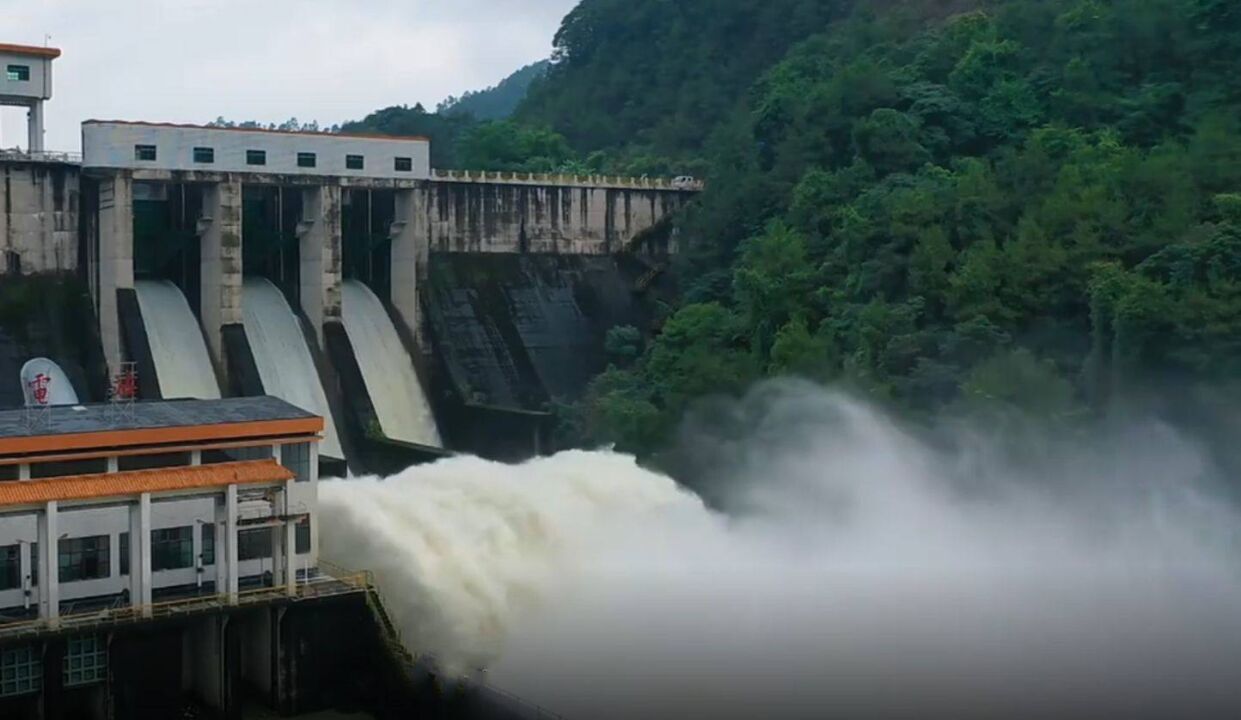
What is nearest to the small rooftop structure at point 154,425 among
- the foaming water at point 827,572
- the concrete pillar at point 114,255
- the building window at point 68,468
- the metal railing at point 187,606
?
the building window at point 68,468

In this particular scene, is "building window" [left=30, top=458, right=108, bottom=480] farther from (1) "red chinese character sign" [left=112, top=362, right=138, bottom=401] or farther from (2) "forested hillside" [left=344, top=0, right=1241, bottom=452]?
(2) "forested hillside" [left=344, top=0, right=1241, bottom=452]

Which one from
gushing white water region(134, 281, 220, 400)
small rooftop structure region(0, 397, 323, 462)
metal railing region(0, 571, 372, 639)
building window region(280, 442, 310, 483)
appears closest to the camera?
metal railing region(0, 571, 372, 639)

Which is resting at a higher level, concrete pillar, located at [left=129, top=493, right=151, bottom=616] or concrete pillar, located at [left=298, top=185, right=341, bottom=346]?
concrete pillar, located at [left=298, top=185, right=341, bottom=346]

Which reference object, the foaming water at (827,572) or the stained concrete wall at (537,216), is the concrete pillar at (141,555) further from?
the stained concrete wall at (537,216)

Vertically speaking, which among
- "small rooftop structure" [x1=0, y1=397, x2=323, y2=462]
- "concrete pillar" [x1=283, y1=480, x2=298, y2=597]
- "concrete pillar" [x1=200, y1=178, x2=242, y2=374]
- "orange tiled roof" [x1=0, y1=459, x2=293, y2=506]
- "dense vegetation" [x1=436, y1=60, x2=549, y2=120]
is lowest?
"concrete pillar" [x1=283, y1=480, x2=298, y2=597]

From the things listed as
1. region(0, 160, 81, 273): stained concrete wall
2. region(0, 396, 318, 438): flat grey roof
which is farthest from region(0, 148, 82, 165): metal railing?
region(0, 396, 318, 438): flat grey roof

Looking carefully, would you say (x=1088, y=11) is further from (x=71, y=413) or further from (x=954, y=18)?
(x=71, y=413)
